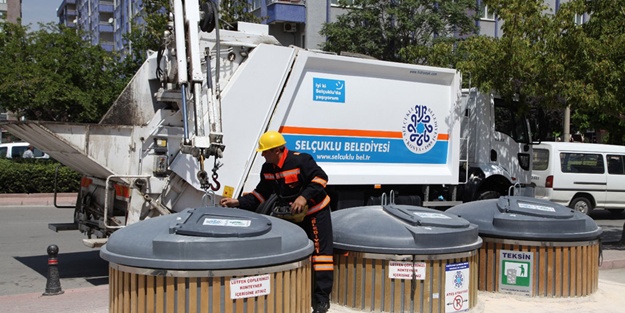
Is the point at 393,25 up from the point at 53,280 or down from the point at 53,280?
up

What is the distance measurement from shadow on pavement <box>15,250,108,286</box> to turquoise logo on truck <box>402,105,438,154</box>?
4573 millimetres

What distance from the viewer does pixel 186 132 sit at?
7.90 meters

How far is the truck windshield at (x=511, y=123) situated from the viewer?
40.3 ft

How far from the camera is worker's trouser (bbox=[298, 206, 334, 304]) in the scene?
6.06m

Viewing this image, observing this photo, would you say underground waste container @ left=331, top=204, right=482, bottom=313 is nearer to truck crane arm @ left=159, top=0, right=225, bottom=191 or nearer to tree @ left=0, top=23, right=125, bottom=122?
truck crane arm @ left=159, top=0, right=225, bottom=191

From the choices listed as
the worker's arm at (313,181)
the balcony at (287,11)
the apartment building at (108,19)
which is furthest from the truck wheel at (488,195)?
the apartment building at (108,19)

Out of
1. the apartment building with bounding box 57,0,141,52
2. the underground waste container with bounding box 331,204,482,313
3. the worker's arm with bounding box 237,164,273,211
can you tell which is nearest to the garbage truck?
the worker's arm with bounding box 237,164,273,211

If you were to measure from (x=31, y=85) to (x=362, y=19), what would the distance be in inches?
501

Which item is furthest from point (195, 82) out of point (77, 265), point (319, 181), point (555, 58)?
point (555, 58)

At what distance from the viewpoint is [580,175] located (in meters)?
16.8

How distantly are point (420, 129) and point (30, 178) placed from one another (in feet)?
42.6

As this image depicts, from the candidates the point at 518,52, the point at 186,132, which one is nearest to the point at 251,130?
the point at 186,132

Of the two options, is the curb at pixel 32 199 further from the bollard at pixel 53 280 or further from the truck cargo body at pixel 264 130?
the bollard at pixel 53 280

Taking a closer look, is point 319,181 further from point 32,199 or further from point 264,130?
point 32,199
